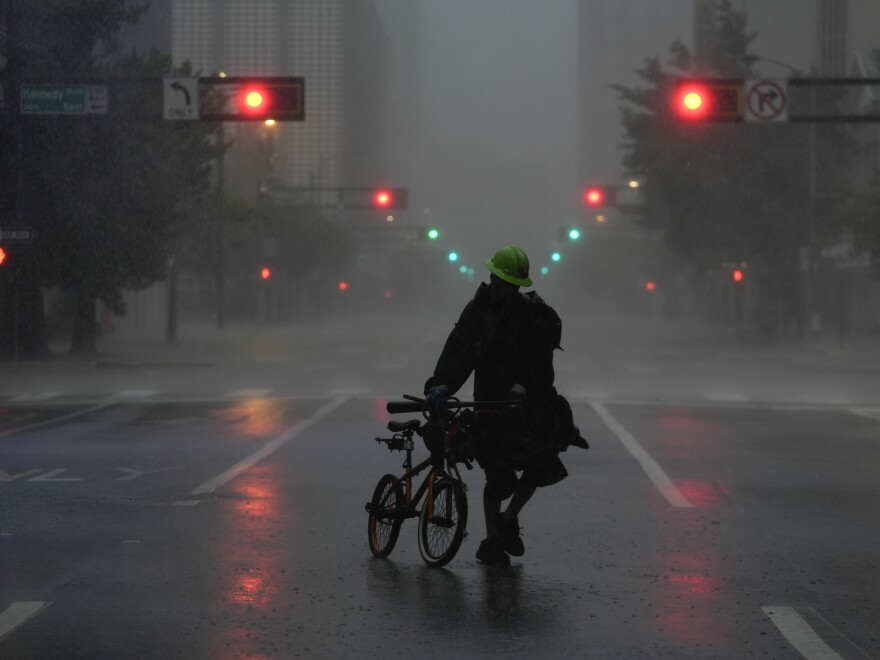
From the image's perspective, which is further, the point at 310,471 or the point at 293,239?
the point at 293,239

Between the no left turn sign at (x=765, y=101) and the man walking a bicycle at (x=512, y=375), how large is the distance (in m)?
20.3

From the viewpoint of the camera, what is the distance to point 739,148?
6250 centimetres

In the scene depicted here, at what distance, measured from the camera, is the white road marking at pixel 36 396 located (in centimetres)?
2691

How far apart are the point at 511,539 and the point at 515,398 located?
882mm

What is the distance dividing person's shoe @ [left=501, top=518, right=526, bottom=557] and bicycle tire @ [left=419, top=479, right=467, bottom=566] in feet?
1.09

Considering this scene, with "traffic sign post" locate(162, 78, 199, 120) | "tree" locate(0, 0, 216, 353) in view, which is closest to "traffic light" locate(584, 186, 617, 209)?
"tree" locate(0, 0, 216, 353)

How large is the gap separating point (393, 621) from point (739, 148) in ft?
186

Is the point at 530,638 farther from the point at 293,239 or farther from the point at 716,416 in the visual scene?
the point at 293,239

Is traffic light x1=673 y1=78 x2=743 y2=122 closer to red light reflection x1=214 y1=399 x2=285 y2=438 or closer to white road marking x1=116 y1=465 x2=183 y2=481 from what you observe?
red light reflection x1=214 y1=399 x2=285 y2=438

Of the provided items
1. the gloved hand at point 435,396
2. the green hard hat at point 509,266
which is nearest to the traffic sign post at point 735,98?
the green hard hat at point 509,266

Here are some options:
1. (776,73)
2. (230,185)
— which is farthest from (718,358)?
(776,73)

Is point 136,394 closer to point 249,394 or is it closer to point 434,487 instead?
point 249,394


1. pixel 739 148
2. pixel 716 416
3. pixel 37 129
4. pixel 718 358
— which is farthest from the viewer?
pixel 739 148

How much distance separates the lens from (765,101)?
2848cm
